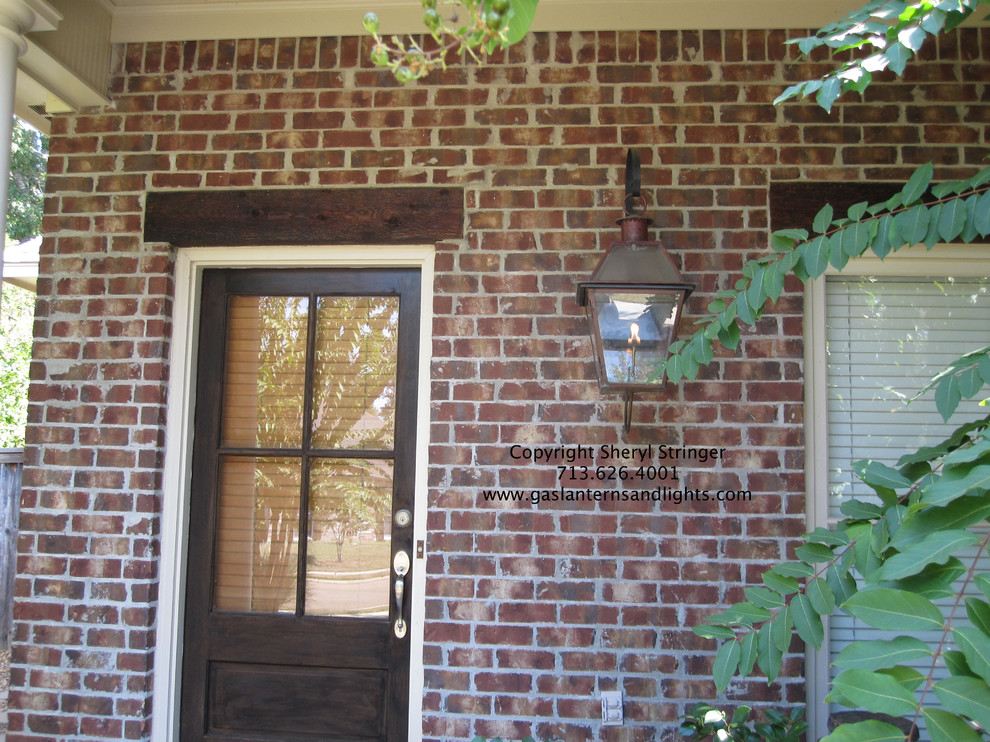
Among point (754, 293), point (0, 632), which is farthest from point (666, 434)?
point (0, 632)

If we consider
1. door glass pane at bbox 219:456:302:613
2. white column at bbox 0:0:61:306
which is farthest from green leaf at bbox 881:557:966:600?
white column at bbox 0:0:61:306

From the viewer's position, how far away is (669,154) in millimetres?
2678

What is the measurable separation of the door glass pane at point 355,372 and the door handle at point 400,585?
0.40 meters

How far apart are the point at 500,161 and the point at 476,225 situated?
253 mm

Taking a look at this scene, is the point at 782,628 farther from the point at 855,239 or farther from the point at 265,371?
the point at 265,371

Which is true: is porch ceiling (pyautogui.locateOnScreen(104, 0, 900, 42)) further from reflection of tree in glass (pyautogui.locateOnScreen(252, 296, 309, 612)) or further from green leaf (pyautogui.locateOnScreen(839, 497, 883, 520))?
green leaf (pyautogui.locateOnScreen(839, 497, 883, 520))

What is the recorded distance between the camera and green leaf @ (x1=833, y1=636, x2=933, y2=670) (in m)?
1.03

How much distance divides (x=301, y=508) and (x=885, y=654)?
6.95 ft

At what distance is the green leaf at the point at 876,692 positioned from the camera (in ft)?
3.19

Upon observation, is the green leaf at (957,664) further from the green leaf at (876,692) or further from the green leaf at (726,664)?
the green leaf at (726,664)

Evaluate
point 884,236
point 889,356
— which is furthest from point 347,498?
point 889,356

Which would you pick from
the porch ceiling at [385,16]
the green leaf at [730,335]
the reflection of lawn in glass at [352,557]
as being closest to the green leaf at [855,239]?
the green leaf at [730,335]

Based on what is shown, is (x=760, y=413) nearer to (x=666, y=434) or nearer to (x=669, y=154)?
(x=666, y=434)

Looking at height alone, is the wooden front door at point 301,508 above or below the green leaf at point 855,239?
below
